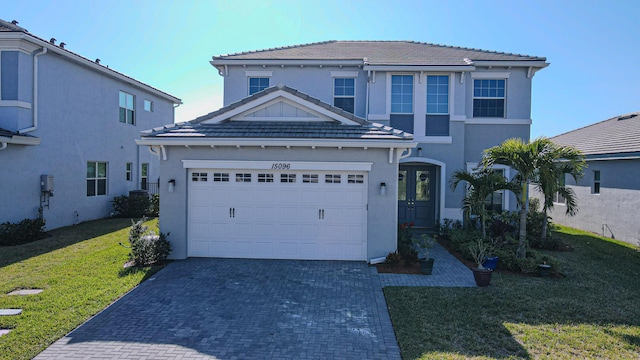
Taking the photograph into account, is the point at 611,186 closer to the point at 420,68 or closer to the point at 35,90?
the point at 420,68

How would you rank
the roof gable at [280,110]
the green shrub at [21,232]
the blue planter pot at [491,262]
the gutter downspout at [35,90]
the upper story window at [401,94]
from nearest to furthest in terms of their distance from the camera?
the blue planter pot at [491,262]
the roof gable at [280,110]
the green shrub at [21,232]
the gutter downspout at [35,90]
the upper story window at [401,94]

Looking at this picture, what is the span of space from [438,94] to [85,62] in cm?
1455

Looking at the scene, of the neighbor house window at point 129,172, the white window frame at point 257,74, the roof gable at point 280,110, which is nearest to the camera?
the roof gable at point 280,110

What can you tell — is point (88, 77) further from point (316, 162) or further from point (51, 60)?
point (316, 162)

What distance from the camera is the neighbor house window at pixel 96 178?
15.8 metres

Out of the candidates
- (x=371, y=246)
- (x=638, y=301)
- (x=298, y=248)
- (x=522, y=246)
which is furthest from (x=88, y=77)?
(x=638, y=301)

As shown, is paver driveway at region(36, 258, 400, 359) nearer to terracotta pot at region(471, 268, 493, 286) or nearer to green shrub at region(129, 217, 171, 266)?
green shrub at region(129, 217, 171, 266)

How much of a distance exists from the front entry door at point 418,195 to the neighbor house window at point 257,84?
6549mm

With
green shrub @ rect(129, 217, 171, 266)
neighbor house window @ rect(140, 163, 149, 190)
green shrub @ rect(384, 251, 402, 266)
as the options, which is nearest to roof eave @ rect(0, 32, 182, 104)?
neighbor house window @ rect(140, 163, 149, 190)

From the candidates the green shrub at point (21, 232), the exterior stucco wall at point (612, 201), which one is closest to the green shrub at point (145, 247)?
the green shrub at point (21, 232)

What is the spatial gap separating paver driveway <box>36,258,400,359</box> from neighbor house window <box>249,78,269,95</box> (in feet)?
27.5

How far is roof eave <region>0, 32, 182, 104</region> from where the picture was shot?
1169 cm

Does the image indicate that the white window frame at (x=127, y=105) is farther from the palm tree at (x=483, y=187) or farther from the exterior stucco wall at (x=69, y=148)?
the palm tree at (x=483, y=187)

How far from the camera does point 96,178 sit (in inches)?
638
